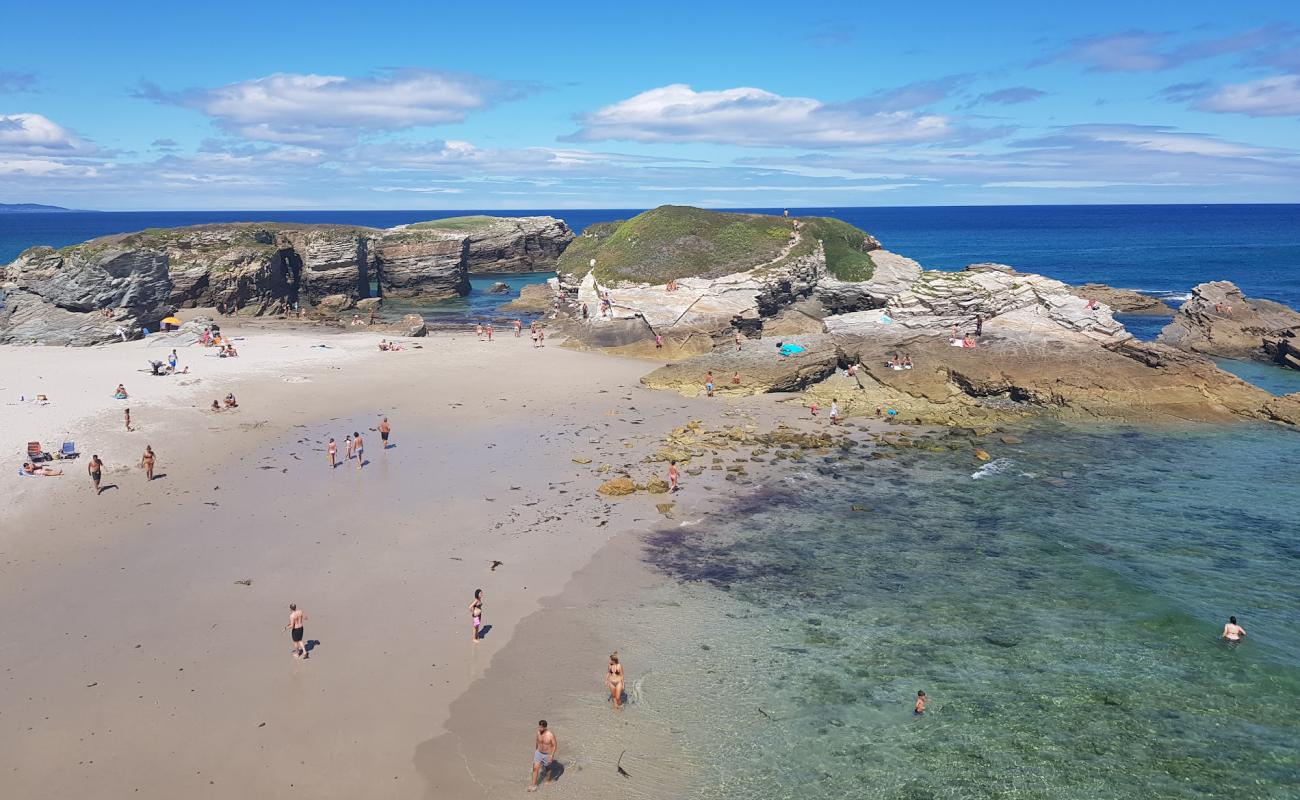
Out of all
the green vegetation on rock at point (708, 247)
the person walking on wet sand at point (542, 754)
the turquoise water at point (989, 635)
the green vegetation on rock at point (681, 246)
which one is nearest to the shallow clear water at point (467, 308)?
the green vegetation on rock at point (681, 246)

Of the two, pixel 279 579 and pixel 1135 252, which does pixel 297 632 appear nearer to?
pixel 279 579

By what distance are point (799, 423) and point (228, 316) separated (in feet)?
139

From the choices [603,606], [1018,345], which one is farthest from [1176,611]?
[1018,345]

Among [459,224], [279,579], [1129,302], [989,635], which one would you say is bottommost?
[989,635]

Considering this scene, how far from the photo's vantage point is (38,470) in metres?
24.6

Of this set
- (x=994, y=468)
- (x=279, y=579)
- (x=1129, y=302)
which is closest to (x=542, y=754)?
(x=279, y=579)

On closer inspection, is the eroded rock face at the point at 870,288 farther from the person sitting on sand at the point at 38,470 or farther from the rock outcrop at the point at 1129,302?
the person sitting on sand at the point at 38,470

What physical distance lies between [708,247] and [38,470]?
1364 inches

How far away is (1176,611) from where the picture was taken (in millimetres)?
18484

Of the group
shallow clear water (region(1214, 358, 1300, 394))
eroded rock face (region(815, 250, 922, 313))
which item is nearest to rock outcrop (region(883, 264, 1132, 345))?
eroded rock face (region(815, 250, 922, 313))

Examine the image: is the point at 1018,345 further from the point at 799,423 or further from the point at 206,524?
the point at 206,524

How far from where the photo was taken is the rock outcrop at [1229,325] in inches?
1774

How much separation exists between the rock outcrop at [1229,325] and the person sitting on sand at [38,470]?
52.7 m

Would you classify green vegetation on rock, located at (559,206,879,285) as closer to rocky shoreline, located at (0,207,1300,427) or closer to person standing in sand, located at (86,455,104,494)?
rocky shoreline, located at (0,207,1300,427)
